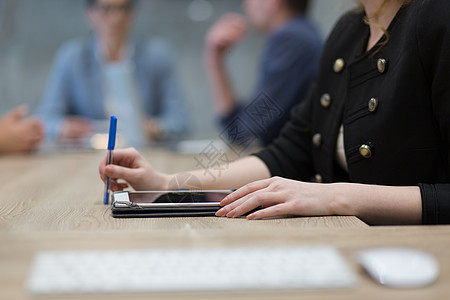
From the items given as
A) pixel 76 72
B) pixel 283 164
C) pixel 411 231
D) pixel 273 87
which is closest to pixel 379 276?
pixel 411 231

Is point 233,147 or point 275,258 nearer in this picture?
point 275,258

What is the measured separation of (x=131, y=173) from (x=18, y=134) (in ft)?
3.07

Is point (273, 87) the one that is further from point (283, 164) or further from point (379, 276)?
point (379, 276)

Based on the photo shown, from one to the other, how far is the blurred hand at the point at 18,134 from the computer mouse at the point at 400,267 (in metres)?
1.42

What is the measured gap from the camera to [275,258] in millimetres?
601

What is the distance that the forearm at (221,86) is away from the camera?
235cm

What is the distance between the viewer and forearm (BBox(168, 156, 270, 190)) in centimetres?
104

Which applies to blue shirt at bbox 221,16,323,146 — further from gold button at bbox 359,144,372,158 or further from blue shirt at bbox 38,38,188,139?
blue shirt at bbox 38,38,188,139

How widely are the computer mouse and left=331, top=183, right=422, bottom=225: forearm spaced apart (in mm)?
246

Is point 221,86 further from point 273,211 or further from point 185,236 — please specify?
point 185,236

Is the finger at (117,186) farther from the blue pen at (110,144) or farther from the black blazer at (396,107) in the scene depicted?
the black blazer at (396,107)

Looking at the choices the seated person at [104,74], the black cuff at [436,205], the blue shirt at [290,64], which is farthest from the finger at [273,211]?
the seated person at [104,74]

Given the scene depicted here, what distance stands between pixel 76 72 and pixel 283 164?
176 cm

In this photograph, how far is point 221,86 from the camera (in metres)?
2.40
